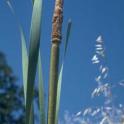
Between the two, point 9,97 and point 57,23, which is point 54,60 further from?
point 9,97

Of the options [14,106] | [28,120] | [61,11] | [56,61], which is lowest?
[28,120]

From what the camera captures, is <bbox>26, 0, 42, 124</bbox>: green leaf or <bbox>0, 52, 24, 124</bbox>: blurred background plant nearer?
<bbox>26, 0, 42, 124</bbox>: green leaf

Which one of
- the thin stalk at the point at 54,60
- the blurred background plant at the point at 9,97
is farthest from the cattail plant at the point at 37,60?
the blurred background plant at the point at 9,97

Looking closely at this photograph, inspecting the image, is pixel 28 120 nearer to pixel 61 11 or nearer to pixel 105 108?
pixel 61 11

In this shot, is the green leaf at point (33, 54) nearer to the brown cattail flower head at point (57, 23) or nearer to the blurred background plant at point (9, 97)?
the brown cattail flower head at point (57, 23)

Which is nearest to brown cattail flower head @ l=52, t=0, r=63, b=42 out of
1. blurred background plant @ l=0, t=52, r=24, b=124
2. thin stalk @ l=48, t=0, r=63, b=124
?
thin stalk @ l=48, t=0, r=63, b=124

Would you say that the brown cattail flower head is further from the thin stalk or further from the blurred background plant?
the blurred background plant

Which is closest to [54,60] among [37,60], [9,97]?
[37,60]

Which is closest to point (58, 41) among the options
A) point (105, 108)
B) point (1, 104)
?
point (105, 108)
